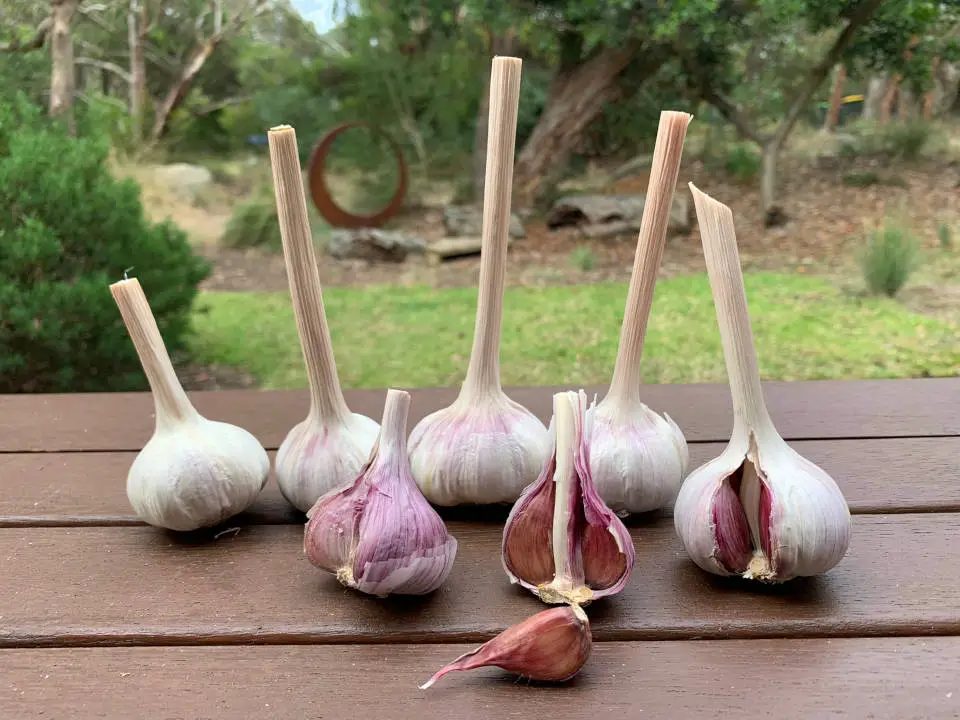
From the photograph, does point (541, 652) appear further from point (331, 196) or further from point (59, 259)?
point (331, 196)

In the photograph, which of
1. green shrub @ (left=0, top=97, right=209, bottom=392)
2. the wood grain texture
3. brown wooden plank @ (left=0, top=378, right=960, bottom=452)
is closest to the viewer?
the wood grain texture

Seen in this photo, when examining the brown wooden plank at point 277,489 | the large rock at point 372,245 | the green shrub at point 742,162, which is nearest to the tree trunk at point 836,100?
the green shrub at point 742,162

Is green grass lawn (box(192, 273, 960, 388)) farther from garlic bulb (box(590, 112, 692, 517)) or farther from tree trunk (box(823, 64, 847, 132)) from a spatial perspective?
garlic bulb (box(590, 112, 692, 517))

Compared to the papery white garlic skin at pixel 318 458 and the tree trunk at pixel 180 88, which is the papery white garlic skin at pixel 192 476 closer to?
the papery white garlic skin at pixel 318 458

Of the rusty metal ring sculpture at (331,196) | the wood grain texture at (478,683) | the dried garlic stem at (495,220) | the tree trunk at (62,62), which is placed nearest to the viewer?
the wood grain texture at (478,683)

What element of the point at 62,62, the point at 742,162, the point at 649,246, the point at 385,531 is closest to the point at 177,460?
the point at 385,531

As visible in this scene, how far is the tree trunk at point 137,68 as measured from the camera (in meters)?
1.32

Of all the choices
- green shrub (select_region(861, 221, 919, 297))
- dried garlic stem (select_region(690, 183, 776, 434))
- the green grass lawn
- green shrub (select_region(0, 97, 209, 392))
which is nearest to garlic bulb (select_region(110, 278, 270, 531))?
dried garlic stem (select_region(690, 183, 776, 434))

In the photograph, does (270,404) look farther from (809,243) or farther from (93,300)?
(809,243)

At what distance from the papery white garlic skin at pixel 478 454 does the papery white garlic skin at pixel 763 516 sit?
82 millimetres

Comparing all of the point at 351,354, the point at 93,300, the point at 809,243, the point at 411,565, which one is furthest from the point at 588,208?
the point at 411,565

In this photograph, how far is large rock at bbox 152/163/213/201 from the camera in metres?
1.37

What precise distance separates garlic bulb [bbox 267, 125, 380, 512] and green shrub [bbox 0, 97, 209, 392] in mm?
668

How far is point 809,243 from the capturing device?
1271 mm
